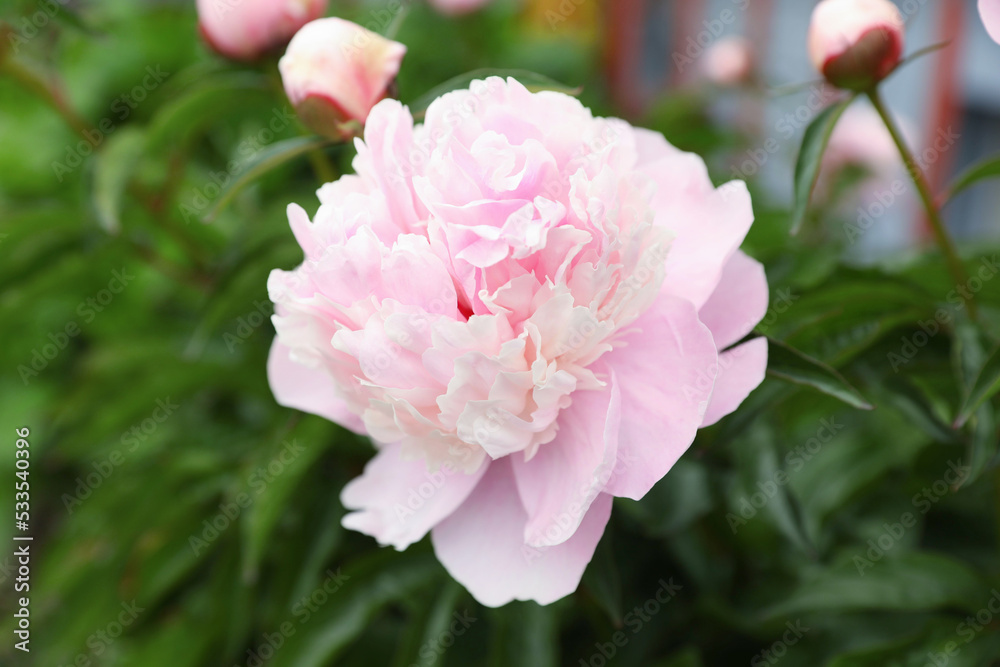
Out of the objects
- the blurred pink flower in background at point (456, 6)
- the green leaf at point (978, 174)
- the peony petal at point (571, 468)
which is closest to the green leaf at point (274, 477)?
the peony petal at point (571, 468)

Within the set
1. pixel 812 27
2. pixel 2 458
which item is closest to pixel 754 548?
pixel 812 27

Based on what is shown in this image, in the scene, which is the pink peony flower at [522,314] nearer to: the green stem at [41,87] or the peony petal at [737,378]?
the peony petal at [737,378]

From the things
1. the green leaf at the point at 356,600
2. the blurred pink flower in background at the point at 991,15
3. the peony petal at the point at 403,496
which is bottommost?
the green leaf at the point at 356,600

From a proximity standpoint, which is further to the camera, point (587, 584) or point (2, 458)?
point (2, 458)

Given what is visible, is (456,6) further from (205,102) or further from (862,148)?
(205,102)

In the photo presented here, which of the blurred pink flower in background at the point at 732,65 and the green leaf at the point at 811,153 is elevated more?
the green leaf at the point at 811,153

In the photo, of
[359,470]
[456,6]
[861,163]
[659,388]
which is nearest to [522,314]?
[659,388]

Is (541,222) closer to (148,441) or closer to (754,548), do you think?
(754,548)
